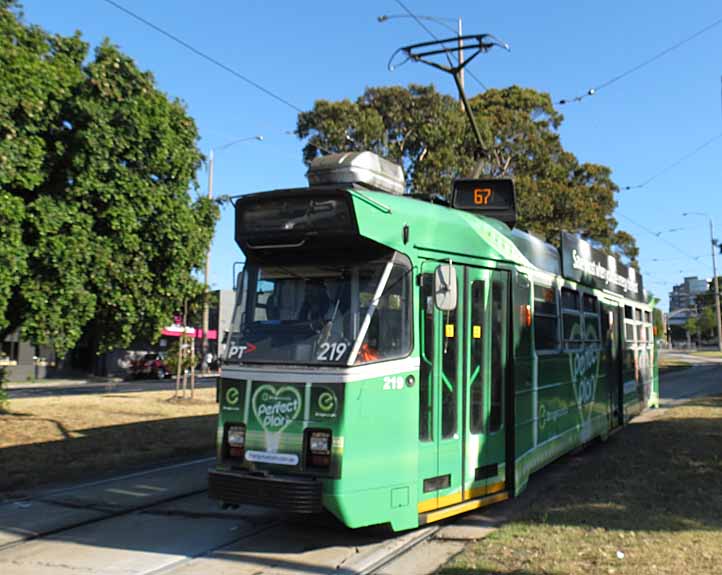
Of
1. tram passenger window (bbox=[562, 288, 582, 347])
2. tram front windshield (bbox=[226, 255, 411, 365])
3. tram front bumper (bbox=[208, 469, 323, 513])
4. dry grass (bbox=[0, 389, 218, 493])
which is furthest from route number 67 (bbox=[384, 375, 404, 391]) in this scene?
dry grass (bbox=[0, 389, 218, 493])

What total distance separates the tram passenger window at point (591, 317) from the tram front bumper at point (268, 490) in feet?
21.3

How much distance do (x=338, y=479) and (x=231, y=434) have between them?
1.15 meters

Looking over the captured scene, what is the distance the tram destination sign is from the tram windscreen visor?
189 inches

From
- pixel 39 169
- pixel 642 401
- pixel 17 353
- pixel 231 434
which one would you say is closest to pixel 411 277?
pixel 231 434

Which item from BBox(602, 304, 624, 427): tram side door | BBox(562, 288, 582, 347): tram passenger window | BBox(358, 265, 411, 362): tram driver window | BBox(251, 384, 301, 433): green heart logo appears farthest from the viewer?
BBox(602, 304, 624, 427): tram side door

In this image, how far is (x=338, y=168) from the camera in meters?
7.73

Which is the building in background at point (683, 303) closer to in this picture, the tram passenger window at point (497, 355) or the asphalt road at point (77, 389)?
the asphalt road at point (77, 389)

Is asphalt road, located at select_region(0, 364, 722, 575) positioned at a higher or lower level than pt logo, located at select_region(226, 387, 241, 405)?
lower

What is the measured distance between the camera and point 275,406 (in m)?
6.09

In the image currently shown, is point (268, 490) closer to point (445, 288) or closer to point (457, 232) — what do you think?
point (445, 288)

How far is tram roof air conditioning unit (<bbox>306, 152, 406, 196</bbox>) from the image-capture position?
763cm

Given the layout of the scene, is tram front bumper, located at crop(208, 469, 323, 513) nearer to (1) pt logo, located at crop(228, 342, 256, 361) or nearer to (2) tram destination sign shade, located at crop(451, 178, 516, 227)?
(1) pt logo, located at crop(228, 342, 256, 361)

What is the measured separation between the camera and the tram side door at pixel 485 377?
7055 millimetres

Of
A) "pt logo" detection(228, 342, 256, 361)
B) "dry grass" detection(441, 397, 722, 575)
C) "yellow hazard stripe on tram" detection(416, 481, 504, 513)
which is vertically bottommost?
"dry grass" detection(441, 397, 722, 575)
